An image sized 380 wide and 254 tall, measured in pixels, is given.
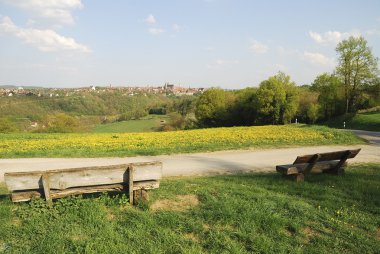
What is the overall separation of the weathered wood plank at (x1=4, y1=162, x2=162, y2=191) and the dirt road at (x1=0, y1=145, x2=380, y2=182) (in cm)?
419

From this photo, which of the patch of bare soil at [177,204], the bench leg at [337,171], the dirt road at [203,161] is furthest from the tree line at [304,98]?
the patch of bare soil at [177,204]

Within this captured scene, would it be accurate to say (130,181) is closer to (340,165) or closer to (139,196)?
(139,196)

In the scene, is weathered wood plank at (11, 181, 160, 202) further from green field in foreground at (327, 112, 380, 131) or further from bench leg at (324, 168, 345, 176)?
green field in foreground at (327, 112, 380, 131)

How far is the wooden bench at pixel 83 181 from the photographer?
568 cm

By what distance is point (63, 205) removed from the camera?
235 inches

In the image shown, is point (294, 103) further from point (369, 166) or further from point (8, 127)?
point (8, 127)

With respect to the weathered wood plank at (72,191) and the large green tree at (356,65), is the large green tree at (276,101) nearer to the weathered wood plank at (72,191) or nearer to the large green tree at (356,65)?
the large green tree at (356,65)

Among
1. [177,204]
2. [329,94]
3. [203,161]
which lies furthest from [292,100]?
[177,204]

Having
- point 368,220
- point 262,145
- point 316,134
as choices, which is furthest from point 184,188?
point 316,134

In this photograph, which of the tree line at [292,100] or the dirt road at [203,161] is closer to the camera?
the dirt road at [203,161]

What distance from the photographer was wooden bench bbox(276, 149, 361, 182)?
8594 mm

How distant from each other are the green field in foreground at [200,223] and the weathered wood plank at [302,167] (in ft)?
3.83

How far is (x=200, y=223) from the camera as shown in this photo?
5512mm

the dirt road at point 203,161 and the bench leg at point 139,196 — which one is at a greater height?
the bench leg at point 139,196
